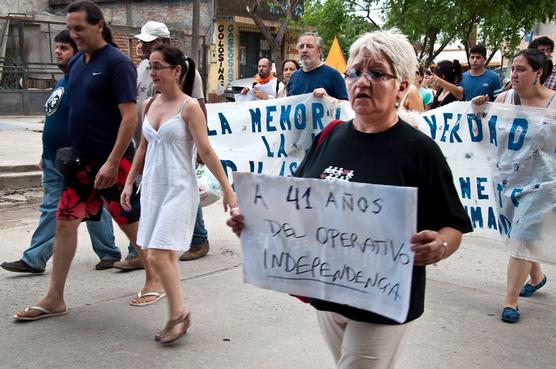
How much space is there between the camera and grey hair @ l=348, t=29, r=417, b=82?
230 centimetres

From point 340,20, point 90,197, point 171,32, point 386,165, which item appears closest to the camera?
point 386,165

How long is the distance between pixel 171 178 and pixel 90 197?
755 millimetres

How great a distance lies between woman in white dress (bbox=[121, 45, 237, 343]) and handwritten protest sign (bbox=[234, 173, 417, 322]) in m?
1.37

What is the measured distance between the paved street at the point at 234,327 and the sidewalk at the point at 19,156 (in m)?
3.78

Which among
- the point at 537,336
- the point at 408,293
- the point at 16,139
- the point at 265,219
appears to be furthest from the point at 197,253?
the point at 16,139

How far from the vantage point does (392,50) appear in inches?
90.4

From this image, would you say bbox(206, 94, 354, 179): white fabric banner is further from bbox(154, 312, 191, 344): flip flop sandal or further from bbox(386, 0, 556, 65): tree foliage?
bbox(386, 0, 556, 65): tree foliage

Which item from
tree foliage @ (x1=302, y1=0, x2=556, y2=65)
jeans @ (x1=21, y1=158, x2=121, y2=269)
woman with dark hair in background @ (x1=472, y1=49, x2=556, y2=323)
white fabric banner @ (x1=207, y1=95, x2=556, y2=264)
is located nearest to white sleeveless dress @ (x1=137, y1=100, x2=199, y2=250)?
jeans @ (x1=21, y1=158, x2=121, y2=269)

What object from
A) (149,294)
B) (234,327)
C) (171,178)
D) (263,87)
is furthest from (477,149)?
(263,87)

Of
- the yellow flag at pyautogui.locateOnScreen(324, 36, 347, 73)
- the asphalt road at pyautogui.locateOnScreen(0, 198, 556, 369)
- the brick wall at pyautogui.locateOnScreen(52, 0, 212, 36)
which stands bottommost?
the asphalt road at pyautogui.locateOnScreen(0, 198, 556, 369)

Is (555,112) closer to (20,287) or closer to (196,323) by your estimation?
(196,323)

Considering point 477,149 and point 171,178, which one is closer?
point 171,178

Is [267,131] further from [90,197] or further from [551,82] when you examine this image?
[551,82]

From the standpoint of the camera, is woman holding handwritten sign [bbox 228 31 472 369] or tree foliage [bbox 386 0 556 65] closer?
woman holding handwritten sign [bbox 228 31 472 369]
